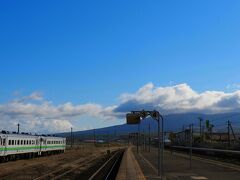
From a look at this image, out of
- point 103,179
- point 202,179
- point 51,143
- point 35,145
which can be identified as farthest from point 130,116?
point 51,143

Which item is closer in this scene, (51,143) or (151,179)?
(151,179)

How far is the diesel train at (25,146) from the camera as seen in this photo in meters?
46.3

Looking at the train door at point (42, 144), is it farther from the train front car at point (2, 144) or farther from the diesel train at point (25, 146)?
the train front car at point (2, 144)

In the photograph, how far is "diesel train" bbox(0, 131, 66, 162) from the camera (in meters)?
46.3

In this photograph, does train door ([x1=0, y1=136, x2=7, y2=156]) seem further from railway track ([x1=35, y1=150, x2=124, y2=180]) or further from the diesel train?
railway track ([x1=35, y1=150, x2=124, y2=180])

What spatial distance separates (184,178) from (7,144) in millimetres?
25843

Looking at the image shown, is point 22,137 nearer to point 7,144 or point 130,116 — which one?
point 7,144

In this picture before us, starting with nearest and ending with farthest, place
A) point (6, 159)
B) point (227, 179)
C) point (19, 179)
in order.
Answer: point (227, 179) → point (19, 179) → point (6, 159)

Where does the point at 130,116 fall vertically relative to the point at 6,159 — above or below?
above

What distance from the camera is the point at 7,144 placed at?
152ft

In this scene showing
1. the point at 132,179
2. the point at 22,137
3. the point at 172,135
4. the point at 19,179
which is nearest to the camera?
the point at 132,179

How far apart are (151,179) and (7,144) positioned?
2403 cm

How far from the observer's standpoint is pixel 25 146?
56.1 meters

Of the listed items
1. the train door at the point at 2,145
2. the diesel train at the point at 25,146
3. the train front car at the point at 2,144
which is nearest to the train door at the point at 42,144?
the diesel train at the point at 25,146
